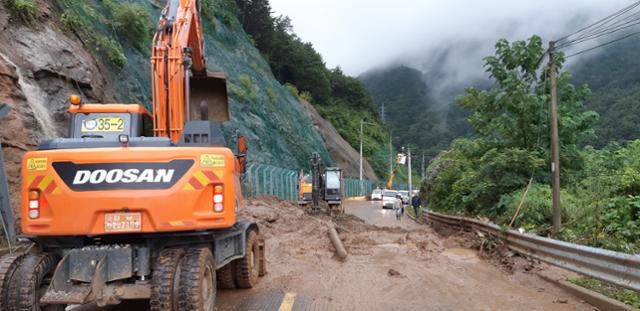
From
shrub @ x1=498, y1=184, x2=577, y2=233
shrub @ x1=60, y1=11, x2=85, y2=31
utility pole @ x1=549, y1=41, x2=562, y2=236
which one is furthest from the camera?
shrub @ x1=60, y1=11, x2=85, y2=31

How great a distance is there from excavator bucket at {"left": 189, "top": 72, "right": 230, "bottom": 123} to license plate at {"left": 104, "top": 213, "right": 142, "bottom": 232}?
12.8 feet

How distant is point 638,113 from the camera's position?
90.8ft

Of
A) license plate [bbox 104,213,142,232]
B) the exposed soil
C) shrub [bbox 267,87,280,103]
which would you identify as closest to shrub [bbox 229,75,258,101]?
shrub [bbox 267,87,280,103]

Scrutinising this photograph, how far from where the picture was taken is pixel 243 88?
38.3m

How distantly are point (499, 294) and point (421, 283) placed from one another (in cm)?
124

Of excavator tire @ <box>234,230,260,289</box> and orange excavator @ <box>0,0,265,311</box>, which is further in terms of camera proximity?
excavator tire @ <box>234,230,260,289</box>

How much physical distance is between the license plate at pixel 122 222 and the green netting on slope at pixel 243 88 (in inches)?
619

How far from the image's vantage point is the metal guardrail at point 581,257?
6.68m

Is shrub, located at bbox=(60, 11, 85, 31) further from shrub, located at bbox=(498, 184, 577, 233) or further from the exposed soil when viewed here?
shrub, located at bbox=(498, 184, 577, 233)

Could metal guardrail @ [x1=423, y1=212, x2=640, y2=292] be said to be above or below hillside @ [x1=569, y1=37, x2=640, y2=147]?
below

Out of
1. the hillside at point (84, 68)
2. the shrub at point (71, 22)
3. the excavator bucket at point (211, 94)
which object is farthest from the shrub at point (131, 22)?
the excavator bucket at point (211, 94)

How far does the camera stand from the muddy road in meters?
7.24

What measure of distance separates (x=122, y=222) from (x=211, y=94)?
4.36 meters

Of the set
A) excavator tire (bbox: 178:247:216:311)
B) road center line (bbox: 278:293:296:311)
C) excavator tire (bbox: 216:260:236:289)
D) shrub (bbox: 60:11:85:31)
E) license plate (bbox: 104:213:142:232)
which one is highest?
shrub (bbox: 60:11:85:31)
